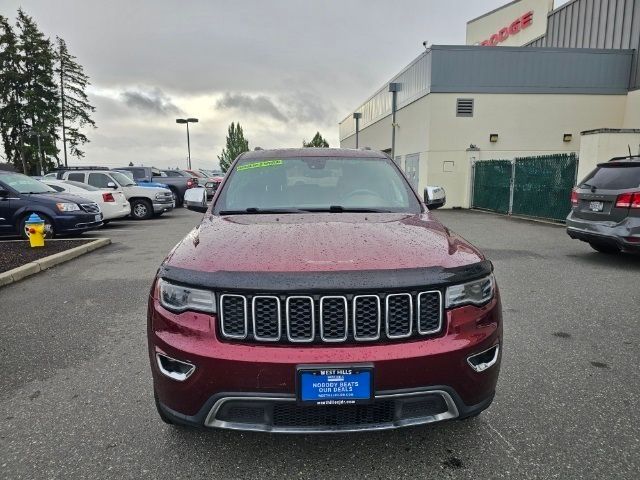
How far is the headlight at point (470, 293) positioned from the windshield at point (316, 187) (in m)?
1.08

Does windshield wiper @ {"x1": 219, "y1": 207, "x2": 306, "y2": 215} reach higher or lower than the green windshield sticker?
lower

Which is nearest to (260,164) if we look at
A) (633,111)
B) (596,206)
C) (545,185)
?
(596,206)

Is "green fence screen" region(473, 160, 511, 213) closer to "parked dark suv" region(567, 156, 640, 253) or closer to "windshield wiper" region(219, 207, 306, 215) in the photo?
"parked dark suv" region(567, 156, 640, 253)

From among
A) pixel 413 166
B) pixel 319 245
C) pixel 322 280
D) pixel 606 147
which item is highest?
pixel 606 147

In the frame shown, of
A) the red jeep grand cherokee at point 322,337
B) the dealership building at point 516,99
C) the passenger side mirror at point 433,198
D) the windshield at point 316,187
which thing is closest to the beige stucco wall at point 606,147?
the dealership building at point 516,99

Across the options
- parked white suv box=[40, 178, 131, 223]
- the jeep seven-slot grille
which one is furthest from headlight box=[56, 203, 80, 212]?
the jeep seven-slot grille

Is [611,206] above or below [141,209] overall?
above

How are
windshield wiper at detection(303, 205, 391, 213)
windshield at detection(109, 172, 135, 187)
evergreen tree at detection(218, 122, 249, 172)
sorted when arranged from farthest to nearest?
evergreen tree at detection(218, 122, 249, 172) → windshield at detection(109, 172, 135, 187) → windshield wiper at detection(303, 205, 391, 213)

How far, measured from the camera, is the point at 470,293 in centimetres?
213

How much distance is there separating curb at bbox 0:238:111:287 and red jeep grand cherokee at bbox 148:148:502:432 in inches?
203

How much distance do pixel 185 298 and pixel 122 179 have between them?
1470 cm

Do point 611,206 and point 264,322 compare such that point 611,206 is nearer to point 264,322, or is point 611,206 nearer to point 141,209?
point 264,322

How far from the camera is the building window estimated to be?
61.7ft

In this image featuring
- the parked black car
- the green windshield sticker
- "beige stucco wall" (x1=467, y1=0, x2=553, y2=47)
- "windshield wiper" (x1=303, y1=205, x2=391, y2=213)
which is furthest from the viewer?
"beige stucco wall" (x1=467, y1=0, x2=553, y2=47)
